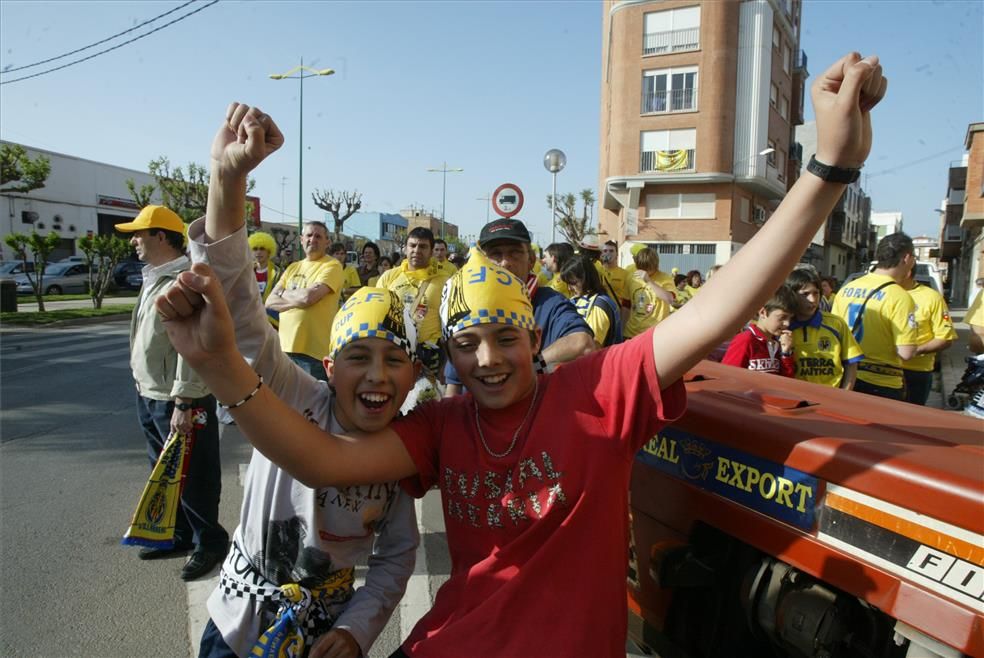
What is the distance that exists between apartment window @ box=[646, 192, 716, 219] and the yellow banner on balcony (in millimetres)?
1270

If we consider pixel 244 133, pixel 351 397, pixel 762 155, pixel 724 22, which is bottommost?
pixel 351 397

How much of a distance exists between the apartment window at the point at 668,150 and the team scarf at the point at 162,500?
28.5 m

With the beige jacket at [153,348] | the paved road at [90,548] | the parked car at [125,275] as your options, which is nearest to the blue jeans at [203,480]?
the beige jacket at [153,348]

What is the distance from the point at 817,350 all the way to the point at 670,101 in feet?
91.8

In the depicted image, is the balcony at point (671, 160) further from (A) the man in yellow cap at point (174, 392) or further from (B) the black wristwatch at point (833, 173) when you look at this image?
(B) the black wristwatch at point (833, 173)

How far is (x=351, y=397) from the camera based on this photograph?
170 centimetres

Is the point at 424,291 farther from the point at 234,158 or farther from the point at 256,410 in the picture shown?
the point at 256,410

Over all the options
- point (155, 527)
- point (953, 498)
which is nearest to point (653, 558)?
point (953, 498)

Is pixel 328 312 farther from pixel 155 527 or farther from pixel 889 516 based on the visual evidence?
pixel 889 516

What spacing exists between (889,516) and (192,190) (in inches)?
1292

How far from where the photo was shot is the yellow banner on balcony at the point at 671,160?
28953mm

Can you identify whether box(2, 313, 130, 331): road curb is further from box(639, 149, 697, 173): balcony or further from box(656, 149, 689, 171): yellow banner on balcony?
box(656, 149, 689, 171): yellow banner on balcony

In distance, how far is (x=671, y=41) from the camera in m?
28.7

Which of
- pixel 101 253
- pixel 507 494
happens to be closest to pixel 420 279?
pixel 507 494
